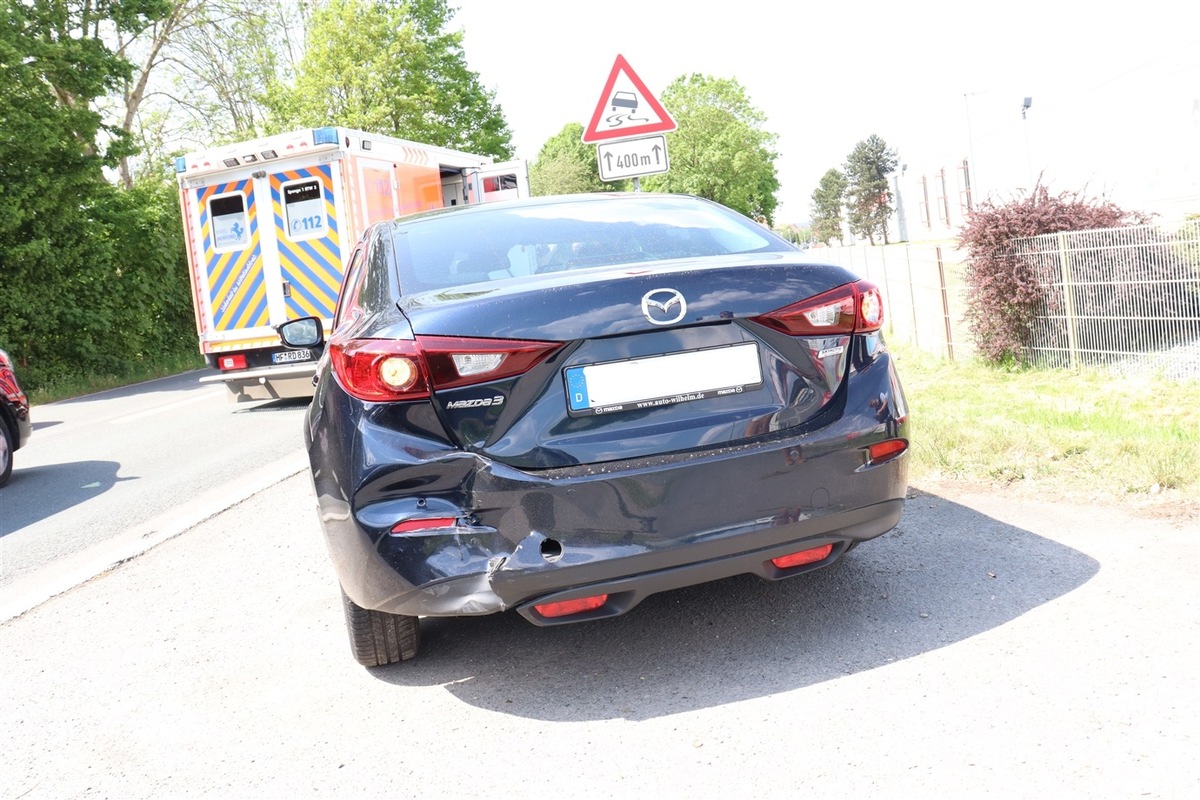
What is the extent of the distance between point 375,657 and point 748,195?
84.1 m

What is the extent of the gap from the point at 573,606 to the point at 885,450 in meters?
1.06

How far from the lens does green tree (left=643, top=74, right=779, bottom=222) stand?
82.8 meters

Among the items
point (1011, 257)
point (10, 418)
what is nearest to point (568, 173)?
point (1011, 257)

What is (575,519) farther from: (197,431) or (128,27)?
(128,27)

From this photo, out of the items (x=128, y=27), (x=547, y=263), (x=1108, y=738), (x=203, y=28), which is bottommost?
(x=1108, y=738)

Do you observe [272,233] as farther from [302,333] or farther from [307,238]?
[302,333]

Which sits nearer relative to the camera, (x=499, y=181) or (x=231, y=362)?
(x=231, y=362)

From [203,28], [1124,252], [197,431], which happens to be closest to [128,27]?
[203,28]

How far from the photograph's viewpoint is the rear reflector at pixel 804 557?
10.9 feet

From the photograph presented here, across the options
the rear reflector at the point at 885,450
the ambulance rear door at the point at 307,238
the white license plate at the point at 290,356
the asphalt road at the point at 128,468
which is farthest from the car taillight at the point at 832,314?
the white license plate at the point at 290,356

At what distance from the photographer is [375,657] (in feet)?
12.0

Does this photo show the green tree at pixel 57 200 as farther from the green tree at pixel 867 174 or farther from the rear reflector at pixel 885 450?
the green tree at pixel 867 174

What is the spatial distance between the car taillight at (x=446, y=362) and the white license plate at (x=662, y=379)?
14cm

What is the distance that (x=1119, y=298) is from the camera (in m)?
8.73
